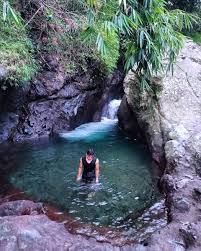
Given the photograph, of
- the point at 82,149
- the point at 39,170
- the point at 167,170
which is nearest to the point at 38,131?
the point at 82,149

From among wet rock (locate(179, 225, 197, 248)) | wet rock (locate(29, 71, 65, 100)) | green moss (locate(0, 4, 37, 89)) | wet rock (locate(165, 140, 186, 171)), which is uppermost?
green moss (locate(0, 4, 37, 89))

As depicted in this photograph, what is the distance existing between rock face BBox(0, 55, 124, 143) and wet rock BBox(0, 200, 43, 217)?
429cm

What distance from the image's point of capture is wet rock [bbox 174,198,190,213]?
589 centimetres

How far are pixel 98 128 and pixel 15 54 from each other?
454 centimetres

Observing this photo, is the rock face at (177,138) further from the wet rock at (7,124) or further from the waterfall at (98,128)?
the wet rock at (7,124)

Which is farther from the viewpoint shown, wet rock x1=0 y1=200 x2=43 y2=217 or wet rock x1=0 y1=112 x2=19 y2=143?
wet rock x1=0 y1=112 x2=19 y2=143

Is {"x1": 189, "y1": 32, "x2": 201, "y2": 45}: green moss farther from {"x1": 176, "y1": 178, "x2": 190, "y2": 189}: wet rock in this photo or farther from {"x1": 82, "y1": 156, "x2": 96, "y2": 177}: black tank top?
{"x1": 176, "y1": 178, "x2": 190, "y2": 189}: wet rock

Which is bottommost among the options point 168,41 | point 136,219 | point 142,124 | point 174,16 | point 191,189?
point 136,219

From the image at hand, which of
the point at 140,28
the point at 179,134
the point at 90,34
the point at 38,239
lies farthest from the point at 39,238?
the point at 179,134

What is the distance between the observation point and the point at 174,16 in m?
6.03

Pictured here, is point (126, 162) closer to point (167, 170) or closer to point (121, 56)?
point (167, 170)

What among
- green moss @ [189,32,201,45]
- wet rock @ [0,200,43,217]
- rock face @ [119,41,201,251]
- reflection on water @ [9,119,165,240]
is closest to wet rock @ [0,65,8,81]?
reflection on water @ [9,119,165,240]

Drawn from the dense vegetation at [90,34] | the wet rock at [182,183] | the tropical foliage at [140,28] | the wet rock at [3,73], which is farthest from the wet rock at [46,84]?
the wet rock at [182,183]

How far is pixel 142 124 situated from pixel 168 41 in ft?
15.2
